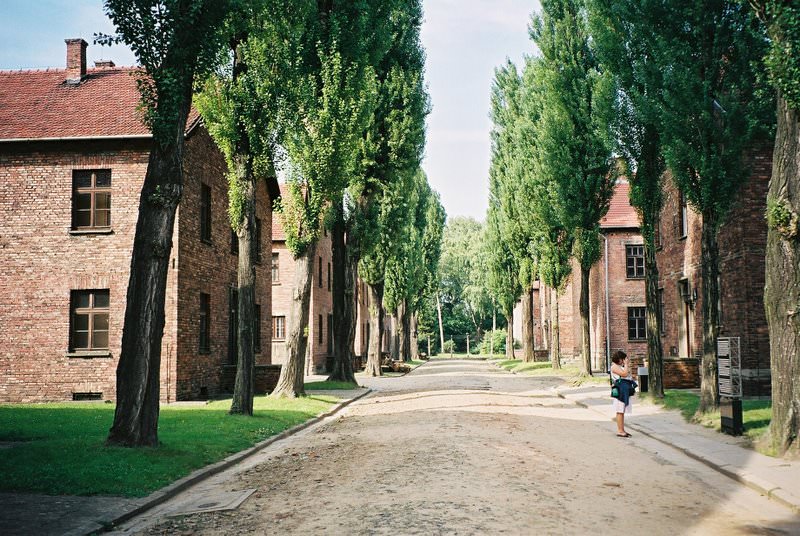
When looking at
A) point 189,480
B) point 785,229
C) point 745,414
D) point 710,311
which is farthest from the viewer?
point 745,414

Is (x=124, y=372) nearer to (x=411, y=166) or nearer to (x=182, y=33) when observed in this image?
(x=182, y=33)

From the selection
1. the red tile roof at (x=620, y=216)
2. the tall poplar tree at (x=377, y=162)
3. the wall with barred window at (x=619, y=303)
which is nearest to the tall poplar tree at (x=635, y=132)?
the tall poplar tree at (x=377, y=162)

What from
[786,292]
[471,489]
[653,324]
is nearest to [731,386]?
[786,292]

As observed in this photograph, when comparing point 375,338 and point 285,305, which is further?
point 285,305

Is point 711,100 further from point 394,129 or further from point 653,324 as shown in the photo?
point 394,129

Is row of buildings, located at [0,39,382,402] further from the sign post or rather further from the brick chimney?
→ the sign post

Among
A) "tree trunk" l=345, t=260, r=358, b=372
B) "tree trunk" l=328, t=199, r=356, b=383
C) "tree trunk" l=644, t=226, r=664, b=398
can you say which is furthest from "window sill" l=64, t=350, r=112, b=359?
"tree trunk" l=644, t=226, r=664, b=398

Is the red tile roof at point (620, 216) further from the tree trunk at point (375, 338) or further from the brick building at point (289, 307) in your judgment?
the brick building at point (289, 307)

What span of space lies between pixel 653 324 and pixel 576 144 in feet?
33.1

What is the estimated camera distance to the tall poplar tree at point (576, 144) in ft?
88.0

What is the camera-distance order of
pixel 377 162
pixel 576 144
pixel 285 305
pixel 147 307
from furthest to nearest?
pixel 285 305
pixel 377 162
pixel 576 144
pixel 147 307

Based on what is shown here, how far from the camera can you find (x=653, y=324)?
18984 millimetres

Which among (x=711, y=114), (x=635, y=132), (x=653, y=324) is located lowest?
(x=653, y=324)

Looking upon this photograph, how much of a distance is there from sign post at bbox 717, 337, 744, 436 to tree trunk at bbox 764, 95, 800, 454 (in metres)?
1.91
